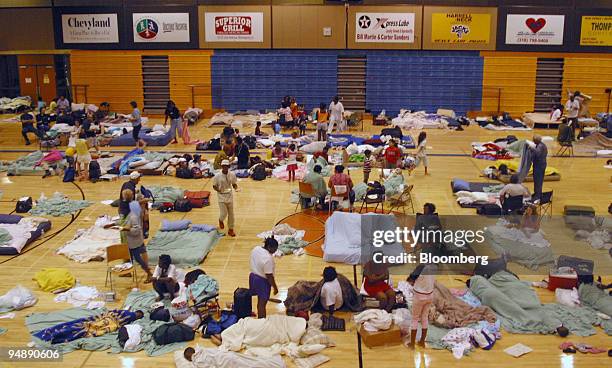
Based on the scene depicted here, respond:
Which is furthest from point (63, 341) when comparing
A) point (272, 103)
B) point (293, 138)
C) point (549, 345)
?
point (272, 103)

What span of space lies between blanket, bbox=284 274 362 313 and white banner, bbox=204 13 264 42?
68.7ft

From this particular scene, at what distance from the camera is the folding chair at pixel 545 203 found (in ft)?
51.4

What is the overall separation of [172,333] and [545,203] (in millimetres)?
9883

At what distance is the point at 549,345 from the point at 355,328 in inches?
121

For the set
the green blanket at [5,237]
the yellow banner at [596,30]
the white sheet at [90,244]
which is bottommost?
the white sheet at [90,244]

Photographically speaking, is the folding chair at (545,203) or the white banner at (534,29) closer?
the folding chair at (545,203)

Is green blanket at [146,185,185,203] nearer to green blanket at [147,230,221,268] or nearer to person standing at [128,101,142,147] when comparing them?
green blanket at [147,230,221,268]

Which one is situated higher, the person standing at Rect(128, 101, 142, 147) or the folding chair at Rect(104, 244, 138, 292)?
the person standing at Rect(128, 101, 142, 147)

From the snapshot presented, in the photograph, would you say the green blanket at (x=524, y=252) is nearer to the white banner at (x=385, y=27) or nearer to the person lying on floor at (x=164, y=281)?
the person lying on floor at (x=164, y=281)

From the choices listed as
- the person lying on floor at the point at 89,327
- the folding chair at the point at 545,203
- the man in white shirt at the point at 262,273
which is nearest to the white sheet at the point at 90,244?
the person lying on floor at the point at 89,327

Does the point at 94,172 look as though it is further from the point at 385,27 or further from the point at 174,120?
the point at 385,27

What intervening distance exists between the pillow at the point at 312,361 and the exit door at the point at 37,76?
28.6 meters

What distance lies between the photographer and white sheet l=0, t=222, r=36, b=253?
1443 centimetres

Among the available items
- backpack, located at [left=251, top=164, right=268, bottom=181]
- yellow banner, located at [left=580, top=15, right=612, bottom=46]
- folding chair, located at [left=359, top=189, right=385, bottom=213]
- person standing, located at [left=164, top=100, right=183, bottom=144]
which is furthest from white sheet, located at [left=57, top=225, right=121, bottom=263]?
yellow banner, located at [left=580, top=15, right=612, bottom=46]
